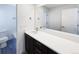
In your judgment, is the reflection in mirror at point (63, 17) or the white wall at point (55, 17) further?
the white wall at point (55, 17)

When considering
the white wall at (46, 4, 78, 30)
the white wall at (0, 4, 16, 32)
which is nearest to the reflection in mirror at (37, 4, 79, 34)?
the white wall at (46, 4, 78, 30)

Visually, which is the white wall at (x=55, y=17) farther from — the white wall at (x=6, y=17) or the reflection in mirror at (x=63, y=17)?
the white wall at (x=6, y=17)

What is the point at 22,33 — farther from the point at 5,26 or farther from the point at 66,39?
the point at 66,39

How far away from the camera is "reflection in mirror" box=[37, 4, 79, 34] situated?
1.76 metres

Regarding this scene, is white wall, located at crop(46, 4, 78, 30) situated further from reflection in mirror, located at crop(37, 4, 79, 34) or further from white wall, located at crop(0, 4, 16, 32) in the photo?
white wall, located at crop(0, 4, 16, 32)

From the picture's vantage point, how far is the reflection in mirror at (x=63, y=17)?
5.77ft

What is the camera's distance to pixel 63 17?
1.91 meters

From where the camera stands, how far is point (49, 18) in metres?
2.05

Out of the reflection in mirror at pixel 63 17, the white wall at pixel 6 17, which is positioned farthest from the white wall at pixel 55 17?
the white wall at pixel 6 17

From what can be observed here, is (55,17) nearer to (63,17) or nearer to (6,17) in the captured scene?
(63,17)

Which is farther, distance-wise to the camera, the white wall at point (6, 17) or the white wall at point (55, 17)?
the white wall at point (55, 17)

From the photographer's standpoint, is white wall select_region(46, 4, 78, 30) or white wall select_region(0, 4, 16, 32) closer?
white wall select_region(0, 4, 16, 32)
